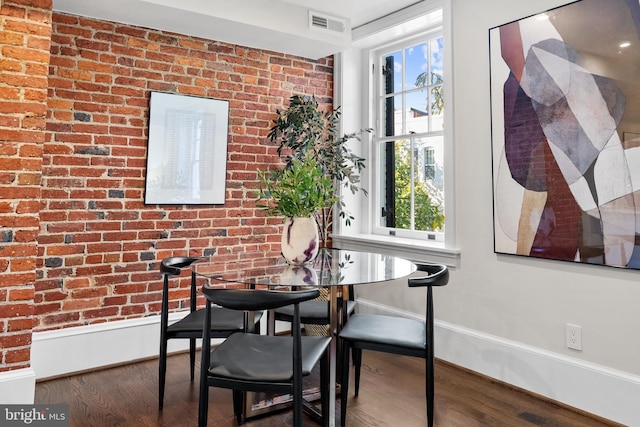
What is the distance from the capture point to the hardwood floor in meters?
2.18

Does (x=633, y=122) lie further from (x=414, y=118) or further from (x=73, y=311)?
(x=73, y=311)

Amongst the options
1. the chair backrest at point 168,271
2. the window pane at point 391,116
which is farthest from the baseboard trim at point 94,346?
the window pane at point 391,116

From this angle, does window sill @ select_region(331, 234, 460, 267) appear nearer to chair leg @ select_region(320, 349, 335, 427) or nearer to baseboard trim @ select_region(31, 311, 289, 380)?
chair leg @ select_region(320, 349, 335, 427)

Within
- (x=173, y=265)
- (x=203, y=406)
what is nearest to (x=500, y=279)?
(x=203, y=406)

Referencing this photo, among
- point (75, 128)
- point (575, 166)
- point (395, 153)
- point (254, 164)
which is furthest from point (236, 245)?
point (575, 166)

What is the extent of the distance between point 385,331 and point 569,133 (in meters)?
1.56

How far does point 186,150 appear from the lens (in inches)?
126

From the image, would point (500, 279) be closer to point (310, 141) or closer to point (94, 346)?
point (310, 141)

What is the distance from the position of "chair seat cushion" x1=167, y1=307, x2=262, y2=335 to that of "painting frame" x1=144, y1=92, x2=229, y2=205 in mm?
1085

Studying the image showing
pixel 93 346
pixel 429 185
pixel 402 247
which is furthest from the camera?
pixel 429 185

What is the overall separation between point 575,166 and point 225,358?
84.7 inches

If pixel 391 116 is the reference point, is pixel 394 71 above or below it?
above

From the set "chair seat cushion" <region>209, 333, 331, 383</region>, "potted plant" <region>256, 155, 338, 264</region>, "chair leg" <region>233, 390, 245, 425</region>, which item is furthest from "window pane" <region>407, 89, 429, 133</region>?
"chair leg" <region>233, 390, 245, 425</region>

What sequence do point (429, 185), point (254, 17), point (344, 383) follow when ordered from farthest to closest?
1. point (429, 185)
2. point (254, 17)
3. point (344, 383)
